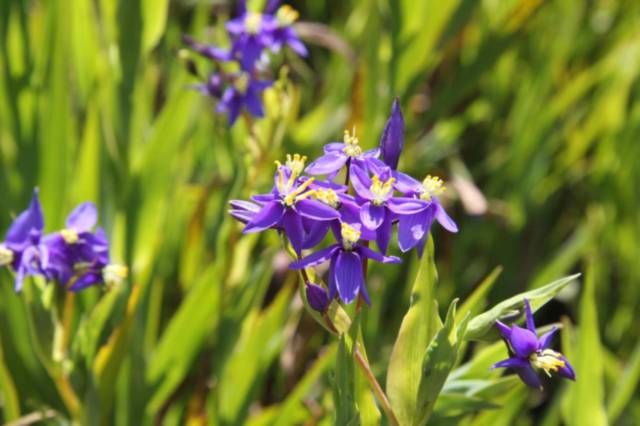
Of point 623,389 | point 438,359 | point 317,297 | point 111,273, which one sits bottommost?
point 623,389

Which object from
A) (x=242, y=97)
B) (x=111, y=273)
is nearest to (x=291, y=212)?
(x=111, y=273)

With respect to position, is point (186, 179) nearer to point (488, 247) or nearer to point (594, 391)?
point (488, 247)

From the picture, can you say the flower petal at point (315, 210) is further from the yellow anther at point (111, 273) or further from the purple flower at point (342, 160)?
the yellow anther at point (111, 273)

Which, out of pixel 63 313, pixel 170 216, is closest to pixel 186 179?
pixel 170 216

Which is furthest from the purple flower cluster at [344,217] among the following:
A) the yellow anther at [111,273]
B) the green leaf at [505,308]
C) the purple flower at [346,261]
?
the yellow anther at [111,273]

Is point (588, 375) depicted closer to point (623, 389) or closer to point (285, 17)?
point (623, 389)

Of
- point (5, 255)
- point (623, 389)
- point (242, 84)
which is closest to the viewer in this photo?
point (5, 255)

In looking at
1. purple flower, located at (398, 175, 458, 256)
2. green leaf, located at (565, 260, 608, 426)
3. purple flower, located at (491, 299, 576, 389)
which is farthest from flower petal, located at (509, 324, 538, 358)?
green leaf, located at (565, 260, 608, 426)

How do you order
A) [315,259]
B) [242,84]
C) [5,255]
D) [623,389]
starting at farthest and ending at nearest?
[623,389] → [242,84] → [5,255] → [315,259]
